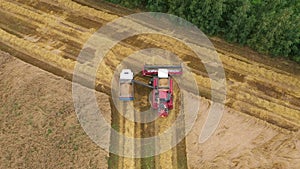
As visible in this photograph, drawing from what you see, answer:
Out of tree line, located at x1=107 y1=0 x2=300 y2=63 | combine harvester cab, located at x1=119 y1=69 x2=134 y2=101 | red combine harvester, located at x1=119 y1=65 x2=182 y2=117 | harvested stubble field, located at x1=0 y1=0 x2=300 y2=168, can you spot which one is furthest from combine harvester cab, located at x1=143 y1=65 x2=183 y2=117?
tree line, located at x1=107 y1=0 x2=300 y2=63

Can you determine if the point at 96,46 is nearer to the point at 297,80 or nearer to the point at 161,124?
the point at 161,124

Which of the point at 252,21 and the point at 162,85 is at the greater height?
the point at 252,21

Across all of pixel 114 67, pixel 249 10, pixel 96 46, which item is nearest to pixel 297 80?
pixel 249 10

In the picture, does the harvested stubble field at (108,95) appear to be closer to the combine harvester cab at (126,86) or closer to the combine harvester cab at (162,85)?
the combine harvester cab at (162,85)

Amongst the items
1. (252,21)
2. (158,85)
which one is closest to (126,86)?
(158,85)

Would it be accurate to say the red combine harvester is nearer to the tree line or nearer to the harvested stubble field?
the harvested stubble field

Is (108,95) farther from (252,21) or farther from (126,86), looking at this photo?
(252,21)

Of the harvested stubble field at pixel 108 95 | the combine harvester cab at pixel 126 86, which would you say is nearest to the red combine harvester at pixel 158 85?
the combine harvester cab at pixel 126 86
